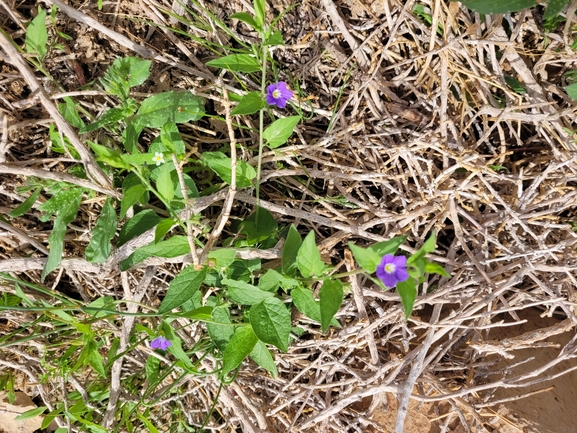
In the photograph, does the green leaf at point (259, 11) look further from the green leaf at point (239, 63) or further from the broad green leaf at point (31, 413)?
the broad green leaf at point (31, 413)

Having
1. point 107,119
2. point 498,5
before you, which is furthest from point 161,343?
point 498,5

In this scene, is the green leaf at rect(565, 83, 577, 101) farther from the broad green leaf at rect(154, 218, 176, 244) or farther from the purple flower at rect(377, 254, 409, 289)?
the broad green leaf at rect(154, 218, 176, 244)

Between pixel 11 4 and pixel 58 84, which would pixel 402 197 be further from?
pixel 11 4

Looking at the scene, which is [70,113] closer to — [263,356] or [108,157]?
[108,157]

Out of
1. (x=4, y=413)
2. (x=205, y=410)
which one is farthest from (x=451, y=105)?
(x=4, y=413)

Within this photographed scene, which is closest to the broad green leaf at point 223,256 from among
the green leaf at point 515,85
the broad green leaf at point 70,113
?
the broad green leaf at point 70,113
